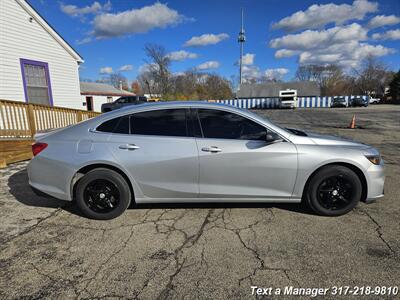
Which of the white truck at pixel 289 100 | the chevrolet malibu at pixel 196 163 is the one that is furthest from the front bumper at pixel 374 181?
the white truck at pixel 289 100

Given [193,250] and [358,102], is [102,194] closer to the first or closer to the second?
[193,250]

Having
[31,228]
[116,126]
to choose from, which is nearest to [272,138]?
[116,126]

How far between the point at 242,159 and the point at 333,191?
1.35 meters

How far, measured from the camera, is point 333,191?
3.43 metres

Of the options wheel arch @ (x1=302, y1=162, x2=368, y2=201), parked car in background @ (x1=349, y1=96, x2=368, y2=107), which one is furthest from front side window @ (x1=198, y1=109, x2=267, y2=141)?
parked car in background @ (x1=349, y1=96, x2=368, y2=107)

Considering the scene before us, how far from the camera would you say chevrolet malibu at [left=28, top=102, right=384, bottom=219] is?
10.9 feet

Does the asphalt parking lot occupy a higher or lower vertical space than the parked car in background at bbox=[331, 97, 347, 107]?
lower

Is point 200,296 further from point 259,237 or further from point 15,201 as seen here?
point 15,201

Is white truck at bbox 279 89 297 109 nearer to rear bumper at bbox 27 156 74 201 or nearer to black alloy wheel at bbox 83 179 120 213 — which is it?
black alloy wheel at bbox 83 179 120 213

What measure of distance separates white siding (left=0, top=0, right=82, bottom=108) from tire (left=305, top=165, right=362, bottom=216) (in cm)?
1129

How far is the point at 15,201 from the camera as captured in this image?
4.26 metres

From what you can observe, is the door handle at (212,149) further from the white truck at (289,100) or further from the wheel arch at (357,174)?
the white truck at (289,100)

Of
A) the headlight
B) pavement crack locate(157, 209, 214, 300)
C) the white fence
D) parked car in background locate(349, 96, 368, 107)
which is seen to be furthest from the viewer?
the white fence

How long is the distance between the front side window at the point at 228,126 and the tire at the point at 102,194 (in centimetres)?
138
